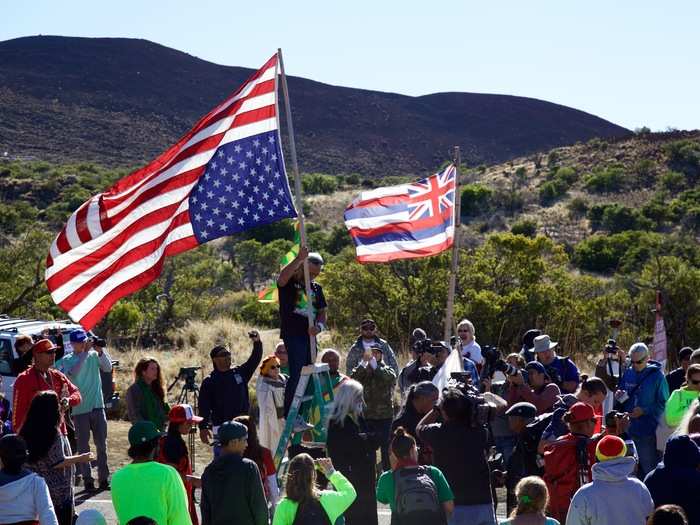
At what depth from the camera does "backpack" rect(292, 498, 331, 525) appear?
6145mm

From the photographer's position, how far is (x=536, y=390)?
9.88 metres

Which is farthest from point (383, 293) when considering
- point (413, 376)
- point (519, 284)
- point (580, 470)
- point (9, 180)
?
point (9, 180)

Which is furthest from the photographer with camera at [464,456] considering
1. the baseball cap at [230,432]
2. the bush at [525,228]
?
the bush at [525,228]

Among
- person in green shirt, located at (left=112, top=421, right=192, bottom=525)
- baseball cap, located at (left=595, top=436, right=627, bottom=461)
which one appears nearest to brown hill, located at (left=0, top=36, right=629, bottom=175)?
person in green shirt, located at (left=112, top=421, right=192, bottom=525)

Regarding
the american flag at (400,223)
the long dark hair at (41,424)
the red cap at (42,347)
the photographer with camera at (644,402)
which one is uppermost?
the american flag at (400,223)

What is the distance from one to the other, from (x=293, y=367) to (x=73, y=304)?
6.76ft

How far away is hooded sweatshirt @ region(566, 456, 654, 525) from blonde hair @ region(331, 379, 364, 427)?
2613 mm

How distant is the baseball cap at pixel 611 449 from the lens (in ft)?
20.7

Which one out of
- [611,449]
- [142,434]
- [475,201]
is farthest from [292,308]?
[475,201]

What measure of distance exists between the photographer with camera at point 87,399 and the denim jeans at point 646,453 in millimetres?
5735

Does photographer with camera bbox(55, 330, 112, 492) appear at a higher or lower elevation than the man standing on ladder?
lower

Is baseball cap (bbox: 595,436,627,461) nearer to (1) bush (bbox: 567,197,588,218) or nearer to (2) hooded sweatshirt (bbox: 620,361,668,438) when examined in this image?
(2) hooded sweatshirt (bbox: 620,361,668,438)

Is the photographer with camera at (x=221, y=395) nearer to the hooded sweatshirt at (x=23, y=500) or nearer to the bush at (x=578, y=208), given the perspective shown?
the hooded sweatshirt at (x=23, y=500)

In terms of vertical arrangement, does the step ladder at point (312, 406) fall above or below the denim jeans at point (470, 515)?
above
